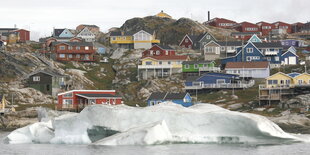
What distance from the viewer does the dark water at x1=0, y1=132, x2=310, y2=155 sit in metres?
48.2

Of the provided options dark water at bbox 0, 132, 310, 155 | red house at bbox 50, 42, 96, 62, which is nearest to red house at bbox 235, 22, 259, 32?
red house at bbox 50, 42, 96, 62

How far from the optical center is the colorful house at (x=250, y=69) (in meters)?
107

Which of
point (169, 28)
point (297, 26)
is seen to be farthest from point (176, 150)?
point (297, 26)

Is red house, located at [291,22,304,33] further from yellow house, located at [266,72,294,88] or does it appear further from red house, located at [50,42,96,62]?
yellow house, located at [266,72,294,88]

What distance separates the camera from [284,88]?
287 feet

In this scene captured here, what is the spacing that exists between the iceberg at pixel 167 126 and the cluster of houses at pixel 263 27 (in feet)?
363

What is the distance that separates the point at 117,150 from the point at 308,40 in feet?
365

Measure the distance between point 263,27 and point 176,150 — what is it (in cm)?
12767

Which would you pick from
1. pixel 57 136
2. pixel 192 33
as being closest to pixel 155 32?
pixel 192 33

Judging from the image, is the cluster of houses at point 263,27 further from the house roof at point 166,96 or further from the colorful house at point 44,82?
the house roof at point 166,96

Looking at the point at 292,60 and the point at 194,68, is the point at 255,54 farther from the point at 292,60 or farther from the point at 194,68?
the point at 194,68

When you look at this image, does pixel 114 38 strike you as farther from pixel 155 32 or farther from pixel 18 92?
pixel 18 92

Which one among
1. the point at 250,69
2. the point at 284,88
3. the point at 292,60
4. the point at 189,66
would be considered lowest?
the point at 284,88

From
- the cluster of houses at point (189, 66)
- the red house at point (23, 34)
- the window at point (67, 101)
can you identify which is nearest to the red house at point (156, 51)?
the cluster of houses at point (189, 66)
